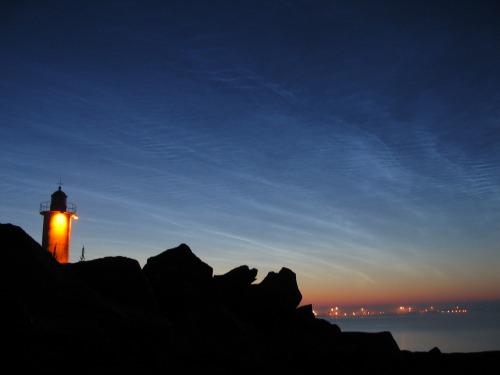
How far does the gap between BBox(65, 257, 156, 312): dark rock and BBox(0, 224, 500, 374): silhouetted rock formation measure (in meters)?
0.03

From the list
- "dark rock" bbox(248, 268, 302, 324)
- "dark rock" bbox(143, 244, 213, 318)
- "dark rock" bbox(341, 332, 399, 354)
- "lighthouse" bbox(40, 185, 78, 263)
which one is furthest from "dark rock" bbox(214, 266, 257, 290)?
"lighthouse" bbox(40, 185, 78, 263)

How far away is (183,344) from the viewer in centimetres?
1200

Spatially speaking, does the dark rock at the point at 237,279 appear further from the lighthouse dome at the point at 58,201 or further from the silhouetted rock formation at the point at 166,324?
the lighthouse dome at the point at 58,201

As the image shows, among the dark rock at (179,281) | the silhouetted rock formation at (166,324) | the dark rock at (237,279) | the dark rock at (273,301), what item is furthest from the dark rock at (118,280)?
the dark rock at (273,301)

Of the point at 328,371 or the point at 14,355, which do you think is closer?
the point at 14,355

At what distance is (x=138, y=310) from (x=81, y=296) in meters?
1.94

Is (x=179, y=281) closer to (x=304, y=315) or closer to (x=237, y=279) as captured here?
(x=237, y=279)

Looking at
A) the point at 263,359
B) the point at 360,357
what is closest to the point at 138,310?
the point at 263,359

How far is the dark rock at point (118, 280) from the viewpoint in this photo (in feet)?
38.0

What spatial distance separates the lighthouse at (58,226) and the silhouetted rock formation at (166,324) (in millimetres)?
45968

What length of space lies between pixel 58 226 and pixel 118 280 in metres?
52.7

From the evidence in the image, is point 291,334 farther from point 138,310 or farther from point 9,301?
point 9,301

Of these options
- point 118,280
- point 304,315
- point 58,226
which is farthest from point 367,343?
point 58,226

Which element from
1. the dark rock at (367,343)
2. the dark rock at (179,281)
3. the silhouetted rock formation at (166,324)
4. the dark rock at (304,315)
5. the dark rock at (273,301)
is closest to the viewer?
the silhouetted rock formation at (166,324)
